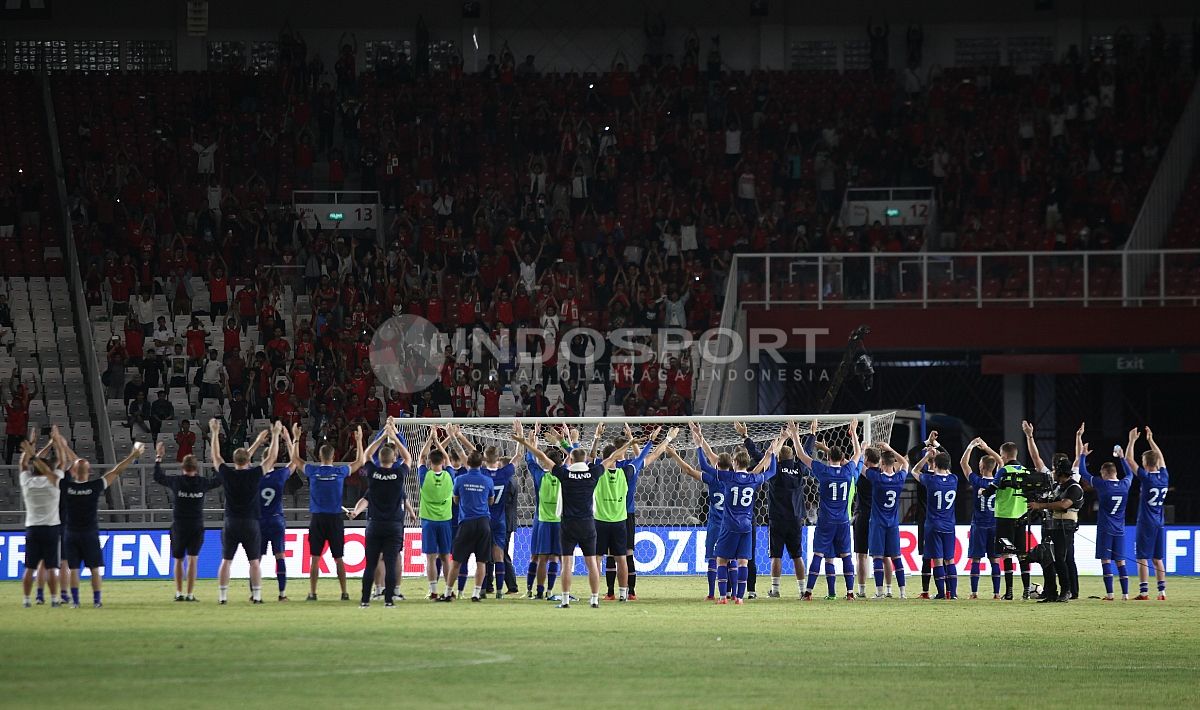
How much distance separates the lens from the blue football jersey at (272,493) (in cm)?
2067

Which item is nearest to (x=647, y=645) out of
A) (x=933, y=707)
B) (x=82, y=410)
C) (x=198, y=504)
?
(x=933, y=707)

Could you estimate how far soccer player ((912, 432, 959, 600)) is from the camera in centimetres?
2173

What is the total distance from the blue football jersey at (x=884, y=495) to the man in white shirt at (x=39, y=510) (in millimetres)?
10156

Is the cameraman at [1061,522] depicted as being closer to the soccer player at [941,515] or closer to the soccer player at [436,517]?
the soccer player at [941,515]

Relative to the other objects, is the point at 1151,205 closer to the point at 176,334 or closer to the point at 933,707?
the point at 176,334

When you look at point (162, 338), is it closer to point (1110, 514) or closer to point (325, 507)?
point (325, 507)

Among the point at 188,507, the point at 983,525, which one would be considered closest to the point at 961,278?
the point at 983,525

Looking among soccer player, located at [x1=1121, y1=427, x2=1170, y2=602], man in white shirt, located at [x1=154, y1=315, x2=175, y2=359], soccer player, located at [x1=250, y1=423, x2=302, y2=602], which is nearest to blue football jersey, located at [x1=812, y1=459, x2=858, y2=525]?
soccer player, located at [x1=1121, y1=427, x2=1170, y2=602]

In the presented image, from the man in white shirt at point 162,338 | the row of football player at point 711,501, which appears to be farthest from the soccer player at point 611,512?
the man in white shirt at point 162,338

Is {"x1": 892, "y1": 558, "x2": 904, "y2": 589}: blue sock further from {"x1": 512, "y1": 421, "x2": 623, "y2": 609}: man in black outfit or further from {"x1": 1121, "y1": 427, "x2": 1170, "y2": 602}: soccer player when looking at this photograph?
{"x1": 512, "y1": 421, "x2": 623, "y2": 609}: man in black outfit

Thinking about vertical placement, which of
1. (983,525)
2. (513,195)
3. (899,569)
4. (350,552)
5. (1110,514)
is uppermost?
(513,195)

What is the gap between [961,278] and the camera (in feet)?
109

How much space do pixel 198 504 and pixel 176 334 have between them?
1536 cm

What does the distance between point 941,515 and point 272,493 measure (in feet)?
29.0
